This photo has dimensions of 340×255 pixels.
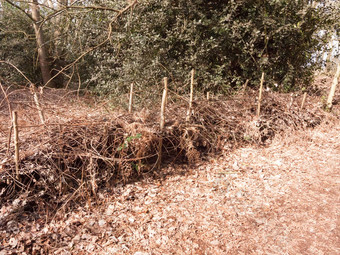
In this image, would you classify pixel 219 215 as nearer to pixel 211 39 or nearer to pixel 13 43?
A: pixel 211 39

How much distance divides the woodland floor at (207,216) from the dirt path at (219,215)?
1 centimetres

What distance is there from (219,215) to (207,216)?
0.21 m

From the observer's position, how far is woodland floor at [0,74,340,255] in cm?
329

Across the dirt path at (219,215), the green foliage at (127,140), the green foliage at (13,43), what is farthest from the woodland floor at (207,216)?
the green foliage at (13,43)

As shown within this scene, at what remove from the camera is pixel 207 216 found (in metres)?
3.90

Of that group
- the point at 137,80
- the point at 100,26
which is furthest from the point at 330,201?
the point at 100,26

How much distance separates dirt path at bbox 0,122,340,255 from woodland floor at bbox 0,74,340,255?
14 mm

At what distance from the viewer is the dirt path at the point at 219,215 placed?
3307 millimetres

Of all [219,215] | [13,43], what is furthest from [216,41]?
[13,43]

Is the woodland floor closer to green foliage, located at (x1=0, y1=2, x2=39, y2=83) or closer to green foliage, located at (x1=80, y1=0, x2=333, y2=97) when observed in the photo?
green foliage, located at (x1=80, y1=0, x2=333, y2=97)

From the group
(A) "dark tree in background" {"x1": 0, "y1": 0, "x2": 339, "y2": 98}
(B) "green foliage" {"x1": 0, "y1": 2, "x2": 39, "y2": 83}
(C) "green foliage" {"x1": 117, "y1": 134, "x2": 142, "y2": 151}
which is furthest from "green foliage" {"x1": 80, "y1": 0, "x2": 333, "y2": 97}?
(B) "green foliage" {"x1": 0, "y1": 2, "x2": 39, "y2": 83}

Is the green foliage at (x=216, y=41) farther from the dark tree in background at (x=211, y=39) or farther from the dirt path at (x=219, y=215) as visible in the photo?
the dirt path at (x=219, y=215)

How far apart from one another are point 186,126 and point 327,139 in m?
4.16

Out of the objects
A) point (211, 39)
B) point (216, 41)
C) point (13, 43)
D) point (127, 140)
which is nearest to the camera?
point (127, 140)
